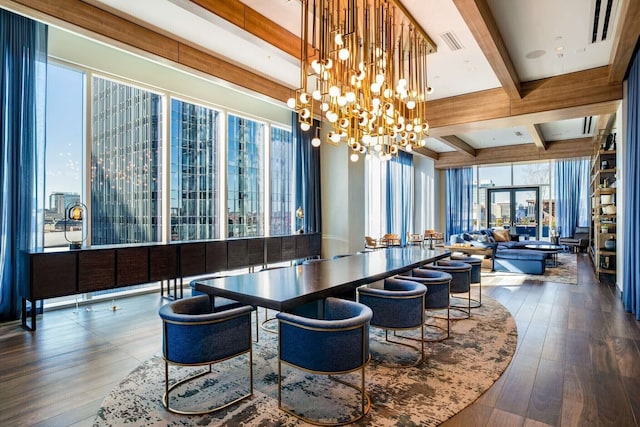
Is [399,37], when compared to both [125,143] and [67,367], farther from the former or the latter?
[67,367]

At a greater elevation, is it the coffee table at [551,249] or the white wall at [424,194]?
the white wall at [424,194]

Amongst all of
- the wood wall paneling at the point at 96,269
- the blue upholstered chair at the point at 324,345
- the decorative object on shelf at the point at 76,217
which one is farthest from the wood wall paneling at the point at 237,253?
the blue upholstered chair at the point at 324,345

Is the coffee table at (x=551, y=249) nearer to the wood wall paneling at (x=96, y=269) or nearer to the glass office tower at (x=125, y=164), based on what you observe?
the glass office tower at (x=125, y=164)

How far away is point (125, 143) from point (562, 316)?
685cm

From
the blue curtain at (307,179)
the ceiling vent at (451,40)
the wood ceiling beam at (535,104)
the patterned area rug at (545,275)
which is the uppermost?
the ceiling vent at (451,40)

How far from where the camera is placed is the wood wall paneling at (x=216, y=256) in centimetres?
565

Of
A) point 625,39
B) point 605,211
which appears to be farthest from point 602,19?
point 605,211

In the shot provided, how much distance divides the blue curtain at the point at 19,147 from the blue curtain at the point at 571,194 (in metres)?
15.0

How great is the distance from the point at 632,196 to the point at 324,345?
4.97 metres

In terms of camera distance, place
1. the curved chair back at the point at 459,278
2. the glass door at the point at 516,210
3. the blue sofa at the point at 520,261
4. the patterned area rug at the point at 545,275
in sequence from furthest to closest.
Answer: the glass door at the point at 516,210 < the blue sofa at the point at 520,261 < the patterned area rug at the point at 545,275 < the curved chair back at the point at 459,278

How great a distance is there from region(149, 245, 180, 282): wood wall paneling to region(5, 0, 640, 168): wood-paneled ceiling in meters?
2.72

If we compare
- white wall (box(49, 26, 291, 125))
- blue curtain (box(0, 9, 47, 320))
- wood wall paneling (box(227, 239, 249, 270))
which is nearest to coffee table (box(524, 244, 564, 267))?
wood wall paneling (box(227, 239, 249, 270))

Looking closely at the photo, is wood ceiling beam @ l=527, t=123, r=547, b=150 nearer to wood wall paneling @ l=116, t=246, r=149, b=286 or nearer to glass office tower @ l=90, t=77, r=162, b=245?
glass office tower @ l=90, t=77, r=162, b=245

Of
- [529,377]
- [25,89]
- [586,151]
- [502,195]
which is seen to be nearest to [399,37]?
[529,377]
